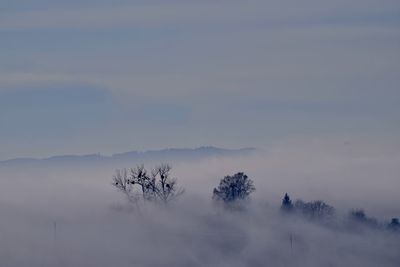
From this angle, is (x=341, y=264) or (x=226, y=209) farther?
(x=226, y=209)

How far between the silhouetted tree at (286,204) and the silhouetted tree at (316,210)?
84 centimetres

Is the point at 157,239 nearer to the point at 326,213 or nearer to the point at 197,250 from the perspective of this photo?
the point at 197,250

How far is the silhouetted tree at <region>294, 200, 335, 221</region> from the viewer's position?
150 m

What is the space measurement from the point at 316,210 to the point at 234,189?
12.4m

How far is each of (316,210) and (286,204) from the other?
863 centimetres

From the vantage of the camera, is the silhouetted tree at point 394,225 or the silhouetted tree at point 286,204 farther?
the silhouetted tree at point 286,204

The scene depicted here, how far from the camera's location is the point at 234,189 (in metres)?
148

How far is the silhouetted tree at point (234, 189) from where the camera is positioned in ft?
485

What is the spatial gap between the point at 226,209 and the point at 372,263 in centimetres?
3628

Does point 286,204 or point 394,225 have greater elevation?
point 286,204

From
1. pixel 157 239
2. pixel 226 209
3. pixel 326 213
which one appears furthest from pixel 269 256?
pixel 326 213

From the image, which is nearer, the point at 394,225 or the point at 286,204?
the point at 394,225

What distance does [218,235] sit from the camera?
12288 centimetres

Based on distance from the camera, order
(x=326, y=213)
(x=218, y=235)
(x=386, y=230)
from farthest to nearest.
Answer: (x=326, y=213) → (x=386, y=230) → (x=218, y=235)
